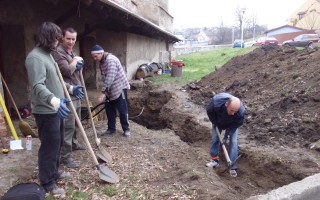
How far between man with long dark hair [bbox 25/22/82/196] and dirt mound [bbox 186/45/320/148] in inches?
152

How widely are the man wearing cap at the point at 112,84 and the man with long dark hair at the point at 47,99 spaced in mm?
1786

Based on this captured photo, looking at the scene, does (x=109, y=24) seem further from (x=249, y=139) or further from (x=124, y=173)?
(x=124, y=173)

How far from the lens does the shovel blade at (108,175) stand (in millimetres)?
3885

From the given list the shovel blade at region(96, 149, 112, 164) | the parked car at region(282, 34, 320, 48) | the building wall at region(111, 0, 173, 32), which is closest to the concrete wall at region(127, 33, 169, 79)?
the building wall at region(111, 0, 173, 32)

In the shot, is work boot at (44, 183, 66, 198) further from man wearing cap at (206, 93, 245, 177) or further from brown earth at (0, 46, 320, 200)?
man wearing cap at (206, 93, 245, 177)

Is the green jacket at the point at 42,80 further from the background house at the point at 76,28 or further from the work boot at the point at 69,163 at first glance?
the background house at the point at 76,28

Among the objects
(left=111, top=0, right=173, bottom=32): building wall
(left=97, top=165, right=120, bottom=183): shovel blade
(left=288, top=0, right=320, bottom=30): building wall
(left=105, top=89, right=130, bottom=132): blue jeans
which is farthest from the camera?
(left=288, top=0, right=320, bottom=30): building wall

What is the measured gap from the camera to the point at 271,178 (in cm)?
482

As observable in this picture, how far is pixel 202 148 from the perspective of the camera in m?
6.05

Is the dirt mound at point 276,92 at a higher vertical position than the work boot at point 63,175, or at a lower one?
higher

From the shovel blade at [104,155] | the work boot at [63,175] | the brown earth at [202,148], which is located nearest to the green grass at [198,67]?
the brown earth at [202,148]

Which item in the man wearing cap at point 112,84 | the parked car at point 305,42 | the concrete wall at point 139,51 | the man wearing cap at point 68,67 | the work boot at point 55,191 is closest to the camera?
the work boot at point 55,191

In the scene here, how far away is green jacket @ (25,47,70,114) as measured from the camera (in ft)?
10.3

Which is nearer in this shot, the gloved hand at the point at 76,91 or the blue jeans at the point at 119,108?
the gloved hand at the point at 76,91
